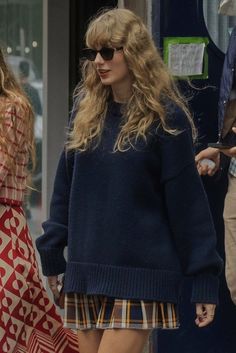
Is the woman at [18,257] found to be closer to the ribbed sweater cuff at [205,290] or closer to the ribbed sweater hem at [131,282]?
the ribbed sweater hem at [131,282]

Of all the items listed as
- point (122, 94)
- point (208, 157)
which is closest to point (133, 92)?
point (122, 94)

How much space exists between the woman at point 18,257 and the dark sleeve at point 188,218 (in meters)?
0.69

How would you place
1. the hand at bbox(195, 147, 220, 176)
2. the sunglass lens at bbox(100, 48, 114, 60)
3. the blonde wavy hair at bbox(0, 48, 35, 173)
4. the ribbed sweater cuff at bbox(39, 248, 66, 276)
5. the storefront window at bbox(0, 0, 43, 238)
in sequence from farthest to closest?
the storefront window at bbox(0, 0, 43, 238)
the hand at bbox(195, 147, 220, 176)
the blonde wavy hair at bbox(0, 48, 35, 173)
the ribbed sweater cuff at bbox(39, 248, 66, 276)
the sunglass lens at bbox(100, 48, 114, 60)

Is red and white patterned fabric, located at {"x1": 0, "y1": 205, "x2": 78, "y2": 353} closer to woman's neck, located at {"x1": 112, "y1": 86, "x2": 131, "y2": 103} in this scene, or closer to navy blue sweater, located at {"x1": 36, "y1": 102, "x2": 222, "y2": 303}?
navy blue sweater, located at {"x1": 36, "y1": 102, "x2": 222, "y2": 303}

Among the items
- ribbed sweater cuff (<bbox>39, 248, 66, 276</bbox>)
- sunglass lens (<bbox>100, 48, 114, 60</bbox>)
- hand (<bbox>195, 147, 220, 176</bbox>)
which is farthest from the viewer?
hand (<bbox>195, 147, 220, 176</bbox>)

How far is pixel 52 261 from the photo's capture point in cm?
369

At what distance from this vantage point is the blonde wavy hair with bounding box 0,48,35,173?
3.84 meters

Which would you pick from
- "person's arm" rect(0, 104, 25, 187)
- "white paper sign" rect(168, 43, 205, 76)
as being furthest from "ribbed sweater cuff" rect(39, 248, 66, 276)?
"white paper sign" rect(168, 43, 205, 76)

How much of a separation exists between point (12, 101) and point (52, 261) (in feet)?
2.30

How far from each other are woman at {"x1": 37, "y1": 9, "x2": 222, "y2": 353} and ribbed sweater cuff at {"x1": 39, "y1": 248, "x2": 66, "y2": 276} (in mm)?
137

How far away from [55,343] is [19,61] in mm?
3265

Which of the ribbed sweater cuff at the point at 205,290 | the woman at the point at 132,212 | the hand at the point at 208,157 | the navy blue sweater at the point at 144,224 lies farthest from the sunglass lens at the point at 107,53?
the hand at the point at 208,157

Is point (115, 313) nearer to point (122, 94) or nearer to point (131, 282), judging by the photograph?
point (131, 282)

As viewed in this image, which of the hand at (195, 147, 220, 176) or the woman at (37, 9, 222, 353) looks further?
the hand at (195, 147, 220, 176)
